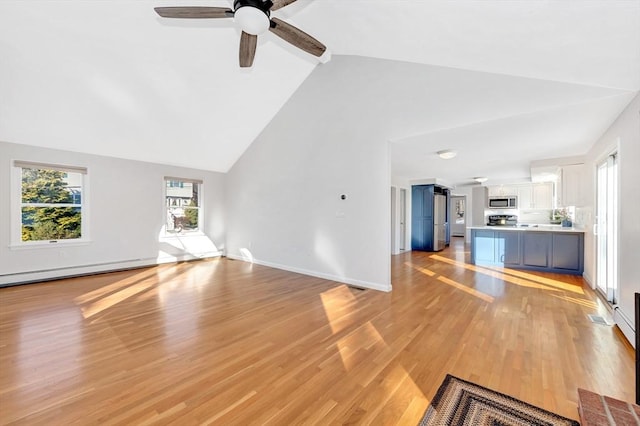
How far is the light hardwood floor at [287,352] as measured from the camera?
1.75 m

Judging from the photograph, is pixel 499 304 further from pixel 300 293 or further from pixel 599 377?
pixel 300 293

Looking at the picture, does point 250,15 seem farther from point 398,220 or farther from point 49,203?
point 398,220

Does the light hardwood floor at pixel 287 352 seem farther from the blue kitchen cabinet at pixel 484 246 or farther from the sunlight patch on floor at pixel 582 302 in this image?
the blue kitchen cabinet at pixel 484 246

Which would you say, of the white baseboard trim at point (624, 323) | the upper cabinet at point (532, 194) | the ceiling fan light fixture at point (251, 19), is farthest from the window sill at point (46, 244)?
the upper cabinet at point (532, 194)

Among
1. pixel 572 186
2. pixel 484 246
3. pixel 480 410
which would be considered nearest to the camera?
pixel 480 410

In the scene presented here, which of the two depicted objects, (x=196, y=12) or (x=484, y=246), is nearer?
(x=196, y=12)

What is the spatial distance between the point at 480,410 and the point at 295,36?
3275 mm

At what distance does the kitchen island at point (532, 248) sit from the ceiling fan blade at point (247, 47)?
6.02 m

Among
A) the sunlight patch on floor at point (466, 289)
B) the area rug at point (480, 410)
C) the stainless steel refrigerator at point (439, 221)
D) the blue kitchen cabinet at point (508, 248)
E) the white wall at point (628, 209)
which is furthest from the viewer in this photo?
the stainless steel refrigerator at point (439, 221)

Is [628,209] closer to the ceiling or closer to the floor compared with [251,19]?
closer to the floor

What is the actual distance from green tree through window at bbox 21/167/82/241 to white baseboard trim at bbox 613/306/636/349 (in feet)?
26.7

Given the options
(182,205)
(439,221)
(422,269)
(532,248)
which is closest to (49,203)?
(182,205)

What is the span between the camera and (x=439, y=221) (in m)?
8.71

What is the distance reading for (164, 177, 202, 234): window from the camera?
6531 mm
